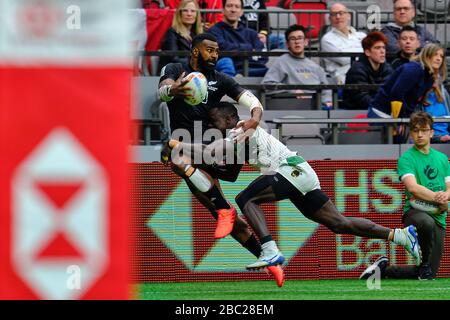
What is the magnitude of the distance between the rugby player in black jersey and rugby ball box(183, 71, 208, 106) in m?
0.06

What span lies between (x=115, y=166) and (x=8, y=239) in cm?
29

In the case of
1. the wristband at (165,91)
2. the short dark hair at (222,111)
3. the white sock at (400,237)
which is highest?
the wristband at (165,91)

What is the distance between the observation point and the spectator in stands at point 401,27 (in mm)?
14227

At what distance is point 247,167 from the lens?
37.3 ft

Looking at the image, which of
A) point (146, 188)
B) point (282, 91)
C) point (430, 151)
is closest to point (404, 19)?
point (282, 91)

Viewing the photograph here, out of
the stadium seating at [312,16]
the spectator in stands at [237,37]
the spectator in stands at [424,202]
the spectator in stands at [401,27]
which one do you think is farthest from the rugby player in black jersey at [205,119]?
the stadium seating at [312,16]

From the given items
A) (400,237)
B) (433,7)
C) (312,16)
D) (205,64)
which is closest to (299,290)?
(400,237)

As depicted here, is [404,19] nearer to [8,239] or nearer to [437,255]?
[437,255]

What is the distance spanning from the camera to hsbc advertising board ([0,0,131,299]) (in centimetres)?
240

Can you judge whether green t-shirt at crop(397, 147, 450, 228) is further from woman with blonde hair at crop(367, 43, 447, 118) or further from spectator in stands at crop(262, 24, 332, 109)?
spectator in stands at crop(262, 24, 332, 109)

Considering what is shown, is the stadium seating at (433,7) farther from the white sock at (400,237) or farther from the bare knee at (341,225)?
the bare knee at (341,225)

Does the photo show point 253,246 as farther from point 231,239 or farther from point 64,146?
point 64,146

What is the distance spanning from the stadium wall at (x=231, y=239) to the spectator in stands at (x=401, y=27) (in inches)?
132

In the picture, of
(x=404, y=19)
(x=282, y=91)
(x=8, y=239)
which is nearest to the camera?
(x=8, y=239)
